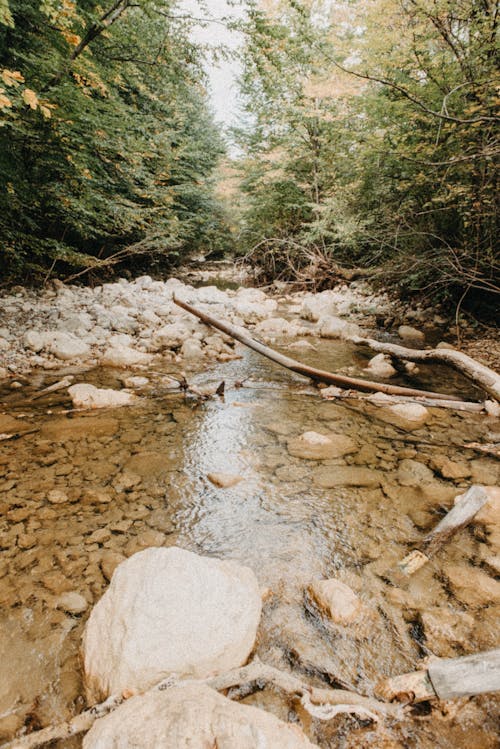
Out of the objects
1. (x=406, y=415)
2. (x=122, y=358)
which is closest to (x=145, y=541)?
(x=406, y=415)

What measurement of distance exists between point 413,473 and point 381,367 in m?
2.60

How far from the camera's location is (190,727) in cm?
86

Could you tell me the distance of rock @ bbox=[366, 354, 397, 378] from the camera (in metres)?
4.99

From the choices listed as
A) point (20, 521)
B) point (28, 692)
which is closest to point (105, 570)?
point (28, 692)

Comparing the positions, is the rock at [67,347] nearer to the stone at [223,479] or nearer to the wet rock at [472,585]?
the stone at [223,479]

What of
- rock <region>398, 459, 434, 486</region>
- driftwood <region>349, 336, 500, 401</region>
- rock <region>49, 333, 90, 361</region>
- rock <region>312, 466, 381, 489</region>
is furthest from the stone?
rock <region>49, 333, 90, 361</region>

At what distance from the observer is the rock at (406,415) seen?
11.5 feet

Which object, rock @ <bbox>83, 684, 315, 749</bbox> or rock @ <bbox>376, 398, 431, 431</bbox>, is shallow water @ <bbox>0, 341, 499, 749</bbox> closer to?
rock @ <bbox>376, 398, 431, 431</bbox>

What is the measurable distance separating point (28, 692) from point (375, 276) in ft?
22.1

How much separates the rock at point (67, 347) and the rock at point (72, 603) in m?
4.06

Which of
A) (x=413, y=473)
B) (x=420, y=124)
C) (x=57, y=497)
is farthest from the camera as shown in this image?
(x=420, y=124)

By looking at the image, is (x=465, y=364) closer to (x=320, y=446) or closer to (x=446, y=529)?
(x=320, y=446)

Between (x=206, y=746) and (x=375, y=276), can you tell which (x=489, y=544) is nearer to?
(x=206, y=746)

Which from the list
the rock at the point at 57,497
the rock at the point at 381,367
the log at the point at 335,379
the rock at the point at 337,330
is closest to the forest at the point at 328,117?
the rock at the point at 337,330
